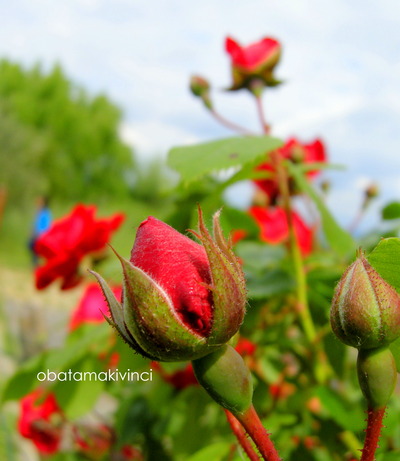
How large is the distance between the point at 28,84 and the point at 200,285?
19644 mm

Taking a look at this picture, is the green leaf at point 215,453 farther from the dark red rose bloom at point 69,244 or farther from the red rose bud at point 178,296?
the dark red rose bloom at point 69,244

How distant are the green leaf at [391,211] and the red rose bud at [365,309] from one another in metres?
0.26

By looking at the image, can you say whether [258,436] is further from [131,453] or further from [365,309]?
[131,453]

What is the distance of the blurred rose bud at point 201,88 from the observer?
0.75 m

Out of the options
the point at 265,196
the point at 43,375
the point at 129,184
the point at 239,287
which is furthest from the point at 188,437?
the point at 129,184

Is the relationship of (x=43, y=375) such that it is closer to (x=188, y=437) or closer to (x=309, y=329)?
(x=188, y=437)

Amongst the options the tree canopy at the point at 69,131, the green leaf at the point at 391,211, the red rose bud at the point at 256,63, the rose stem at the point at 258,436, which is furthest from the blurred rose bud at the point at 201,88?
the tree canopy at the point at 69,131

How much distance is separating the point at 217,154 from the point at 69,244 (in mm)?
385

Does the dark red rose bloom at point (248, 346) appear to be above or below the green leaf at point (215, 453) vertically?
below

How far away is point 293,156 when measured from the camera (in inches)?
29.8

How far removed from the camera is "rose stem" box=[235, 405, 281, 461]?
26 centimetres

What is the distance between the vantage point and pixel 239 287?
26 centimetres

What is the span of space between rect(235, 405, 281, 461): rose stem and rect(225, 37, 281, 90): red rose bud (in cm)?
50

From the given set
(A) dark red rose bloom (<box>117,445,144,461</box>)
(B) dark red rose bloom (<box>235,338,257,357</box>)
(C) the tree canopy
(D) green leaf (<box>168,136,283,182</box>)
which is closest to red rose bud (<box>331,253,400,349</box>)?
(D) green leaf (<box>168,136,283,182</box>)
